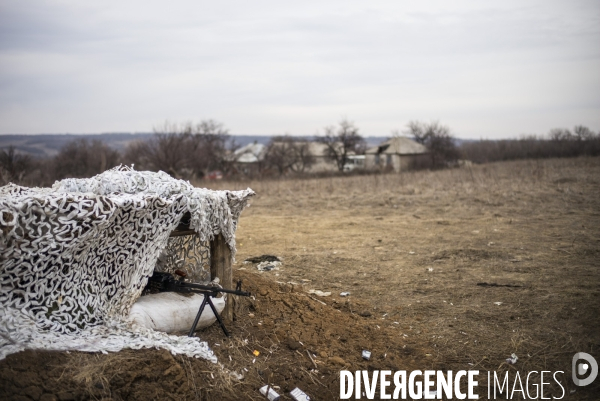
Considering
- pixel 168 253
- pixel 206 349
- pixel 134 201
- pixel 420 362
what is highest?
pixel 134 201

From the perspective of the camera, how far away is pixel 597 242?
7.18 metres

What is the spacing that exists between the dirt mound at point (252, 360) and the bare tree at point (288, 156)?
38487 mm

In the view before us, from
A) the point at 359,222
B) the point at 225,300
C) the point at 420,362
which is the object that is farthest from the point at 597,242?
the point at 225,300

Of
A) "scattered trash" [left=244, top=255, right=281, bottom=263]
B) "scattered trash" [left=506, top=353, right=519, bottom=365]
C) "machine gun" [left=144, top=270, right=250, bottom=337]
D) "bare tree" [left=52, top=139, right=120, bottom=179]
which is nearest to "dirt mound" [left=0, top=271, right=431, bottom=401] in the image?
"machine gun" [left=144, top=270, right=250, bottom=337]

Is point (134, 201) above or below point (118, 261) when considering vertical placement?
above

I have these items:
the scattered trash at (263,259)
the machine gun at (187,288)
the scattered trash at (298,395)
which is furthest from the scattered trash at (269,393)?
the scattered trash at (263,259)

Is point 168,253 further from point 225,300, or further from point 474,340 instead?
point 474,340

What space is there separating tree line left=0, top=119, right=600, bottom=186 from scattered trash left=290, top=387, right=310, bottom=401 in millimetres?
10033

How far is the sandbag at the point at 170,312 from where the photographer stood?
3.22 metres

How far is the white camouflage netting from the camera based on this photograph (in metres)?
2.66

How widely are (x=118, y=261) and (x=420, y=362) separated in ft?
7.71

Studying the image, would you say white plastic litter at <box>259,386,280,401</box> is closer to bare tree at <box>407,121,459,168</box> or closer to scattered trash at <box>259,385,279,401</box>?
scattered trash at <box>259,385,279,401</box>

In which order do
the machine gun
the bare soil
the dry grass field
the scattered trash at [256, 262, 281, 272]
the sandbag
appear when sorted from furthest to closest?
the scattered trash at [256, 262, 281, 272] → the dry grass field → the machine gun → the sandbag → the bare soil

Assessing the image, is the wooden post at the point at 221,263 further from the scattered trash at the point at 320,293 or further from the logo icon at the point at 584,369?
the logo icon at the point at 584,369
